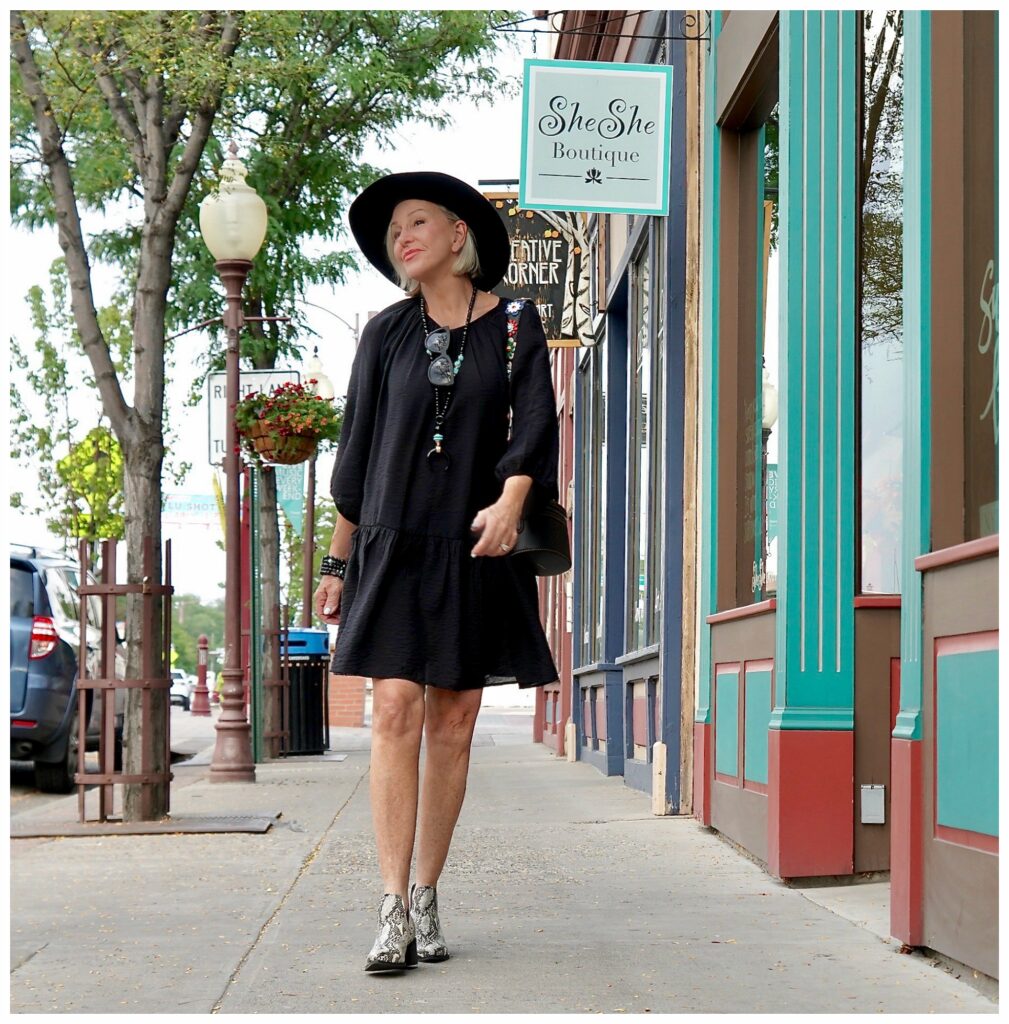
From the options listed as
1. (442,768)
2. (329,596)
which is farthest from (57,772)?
(442,768)

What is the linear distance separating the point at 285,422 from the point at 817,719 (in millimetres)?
9213

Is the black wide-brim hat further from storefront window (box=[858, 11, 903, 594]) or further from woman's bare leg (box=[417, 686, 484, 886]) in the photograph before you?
storefront window (box=[858, 11, 903, 594])

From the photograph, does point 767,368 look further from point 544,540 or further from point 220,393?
point 220,393

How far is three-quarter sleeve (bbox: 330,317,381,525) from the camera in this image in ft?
15.2

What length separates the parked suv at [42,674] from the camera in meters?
12.1

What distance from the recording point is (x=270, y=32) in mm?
10984

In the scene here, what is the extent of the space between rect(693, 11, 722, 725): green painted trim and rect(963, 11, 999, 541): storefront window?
12.2 feet

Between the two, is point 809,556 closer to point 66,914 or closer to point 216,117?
point 66,914

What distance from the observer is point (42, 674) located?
12.2 meters

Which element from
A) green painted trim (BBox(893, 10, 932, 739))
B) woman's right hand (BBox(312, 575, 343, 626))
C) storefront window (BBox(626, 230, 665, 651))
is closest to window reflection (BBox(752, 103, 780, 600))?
storefront window (BBox(626, 230, 665, 651))

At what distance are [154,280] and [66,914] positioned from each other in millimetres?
5291

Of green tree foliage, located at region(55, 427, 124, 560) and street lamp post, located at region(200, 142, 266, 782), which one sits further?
green tree foliage, located at region(55, 427, 124, 560)

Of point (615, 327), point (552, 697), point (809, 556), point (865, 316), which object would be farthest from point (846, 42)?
point (552, 697)

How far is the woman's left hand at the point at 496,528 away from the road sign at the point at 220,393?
12636 mm
